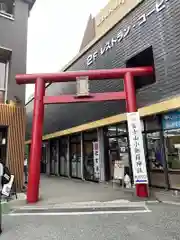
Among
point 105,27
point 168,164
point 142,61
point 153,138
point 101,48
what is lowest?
point 168,164

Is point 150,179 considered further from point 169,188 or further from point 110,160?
point 110,160

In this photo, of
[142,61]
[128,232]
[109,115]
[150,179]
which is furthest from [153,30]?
[128,232]

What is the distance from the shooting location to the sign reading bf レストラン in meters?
7.99

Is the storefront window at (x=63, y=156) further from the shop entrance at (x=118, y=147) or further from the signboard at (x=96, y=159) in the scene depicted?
the shop entrance at (x=118, y=147)

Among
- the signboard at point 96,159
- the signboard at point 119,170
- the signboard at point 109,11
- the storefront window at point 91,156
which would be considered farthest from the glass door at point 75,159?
the signboard at point 109,11

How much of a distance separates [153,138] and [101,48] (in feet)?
19.8

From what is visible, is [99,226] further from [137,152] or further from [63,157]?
[63,157]

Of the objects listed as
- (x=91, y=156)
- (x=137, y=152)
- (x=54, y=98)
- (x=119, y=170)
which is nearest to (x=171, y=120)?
(x=137, y=152)

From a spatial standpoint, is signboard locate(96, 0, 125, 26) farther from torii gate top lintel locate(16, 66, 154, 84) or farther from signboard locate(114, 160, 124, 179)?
signboard locate(114, 160, 124, 179)

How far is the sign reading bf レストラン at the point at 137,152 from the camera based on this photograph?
26.2 ft

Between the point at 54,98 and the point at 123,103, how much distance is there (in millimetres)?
3604

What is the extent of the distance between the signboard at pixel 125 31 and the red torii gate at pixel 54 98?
2434mm

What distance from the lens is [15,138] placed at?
33.3 feet

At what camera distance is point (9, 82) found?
428 inches
